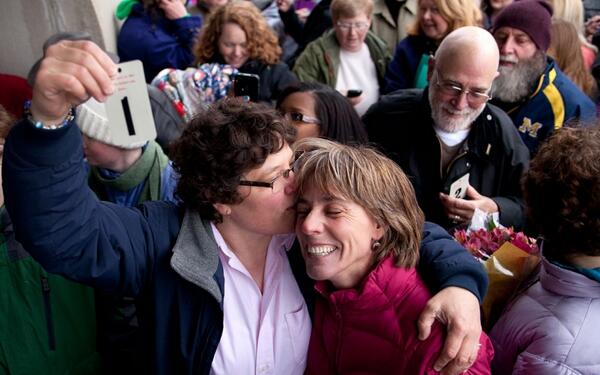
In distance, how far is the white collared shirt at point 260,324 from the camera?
159 cm

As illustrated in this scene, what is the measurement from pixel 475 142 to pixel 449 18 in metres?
1.47

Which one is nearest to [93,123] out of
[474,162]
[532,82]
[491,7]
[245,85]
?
[245,85]

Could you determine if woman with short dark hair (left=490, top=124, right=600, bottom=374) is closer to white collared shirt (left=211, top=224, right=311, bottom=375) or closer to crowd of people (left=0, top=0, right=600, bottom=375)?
crowd of people (left=0, top=0, right=600, bottom=375)

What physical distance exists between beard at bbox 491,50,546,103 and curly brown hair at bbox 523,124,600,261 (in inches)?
69.3

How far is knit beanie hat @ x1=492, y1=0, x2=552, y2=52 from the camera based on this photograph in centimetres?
332

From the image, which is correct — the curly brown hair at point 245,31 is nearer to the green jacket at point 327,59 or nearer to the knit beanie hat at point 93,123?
the green jacket at point 327,59

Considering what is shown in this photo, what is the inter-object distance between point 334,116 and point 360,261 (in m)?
1.08

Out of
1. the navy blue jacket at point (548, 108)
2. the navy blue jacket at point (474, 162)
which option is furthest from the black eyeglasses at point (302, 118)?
the navy blue jacket at point (548, 108)

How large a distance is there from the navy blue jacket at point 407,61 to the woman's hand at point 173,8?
1683 mm

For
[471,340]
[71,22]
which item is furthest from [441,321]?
[71,22]

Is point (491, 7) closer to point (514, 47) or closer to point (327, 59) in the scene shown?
point (514, 47)

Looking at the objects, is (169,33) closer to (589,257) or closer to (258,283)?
(258,283)

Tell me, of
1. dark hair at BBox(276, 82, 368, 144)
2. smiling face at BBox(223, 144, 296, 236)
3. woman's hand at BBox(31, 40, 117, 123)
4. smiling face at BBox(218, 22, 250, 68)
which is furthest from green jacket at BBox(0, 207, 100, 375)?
smiling face at BBox(218, 22, 250, 68)

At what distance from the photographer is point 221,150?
1642 mm
